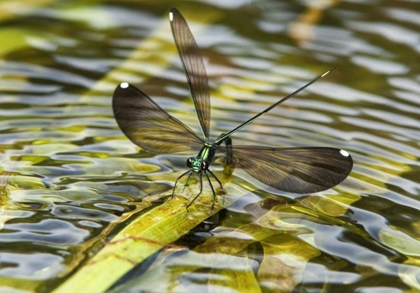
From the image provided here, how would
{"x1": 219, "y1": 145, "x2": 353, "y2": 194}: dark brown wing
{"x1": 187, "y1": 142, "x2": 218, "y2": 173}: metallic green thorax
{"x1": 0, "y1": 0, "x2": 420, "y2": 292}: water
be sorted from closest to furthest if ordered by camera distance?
{"x1": 0, "y1": 0, "x2": 420, "y2": 292}: water
{"x1": 219, "y1": 145, "x2": 353, "y2": 194}: dark brown wing
{"x1": 187, "y1": 142, "x2": 218, "y2": 173}: metallic green thorax

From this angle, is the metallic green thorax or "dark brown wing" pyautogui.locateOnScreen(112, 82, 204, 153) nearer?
the metallic green thorax

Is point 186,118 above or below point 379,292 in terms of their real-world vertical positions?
above

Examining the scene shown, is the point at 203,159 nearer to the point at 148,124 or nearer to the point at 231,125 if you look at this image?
the point at 148,124

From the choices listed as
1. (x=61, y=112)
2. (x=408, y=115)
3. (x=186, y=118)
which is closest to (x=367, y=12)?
(x=408, y=115)

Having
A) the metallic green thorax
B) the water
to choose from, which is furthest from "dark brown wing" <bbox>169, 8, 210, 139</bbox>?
the water

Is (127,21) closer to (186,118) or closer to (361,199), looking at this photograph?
(186,118)

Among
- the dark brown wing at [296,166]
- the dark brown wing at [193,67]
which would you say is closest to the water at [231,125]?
the dark brown wing at [296,166]

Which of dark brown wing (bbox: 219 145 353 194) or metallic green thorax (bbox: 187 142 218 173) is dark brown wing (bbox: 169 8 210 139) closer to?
metallic green thorax (bbox: 187 142 218 173)

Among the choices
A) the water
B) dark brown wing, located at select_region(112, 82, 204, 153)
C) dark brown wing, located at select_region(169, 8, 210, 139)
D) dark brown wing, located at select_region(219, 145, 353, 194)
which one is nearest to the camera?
the water

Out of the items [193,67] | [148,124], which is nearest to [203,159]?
[148,124]
